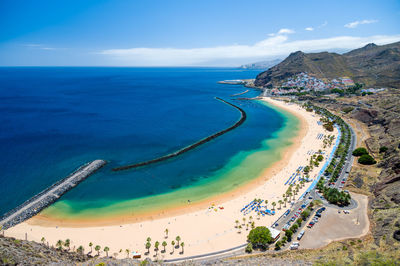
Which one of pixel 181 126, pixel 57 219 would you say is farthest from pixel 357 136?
pixel 57 219

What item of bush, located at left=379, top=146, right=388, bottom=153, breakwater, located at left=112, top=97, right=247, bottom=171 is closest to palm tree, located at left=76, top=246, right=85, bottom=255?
breakwater, located at left=112, top=97, right=247, bottom=171

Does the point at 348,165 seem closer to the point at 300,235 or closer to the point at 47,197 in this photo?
the point at 300,235

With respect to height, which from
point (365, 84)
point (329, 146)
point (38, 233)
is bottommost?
point (38, 233)

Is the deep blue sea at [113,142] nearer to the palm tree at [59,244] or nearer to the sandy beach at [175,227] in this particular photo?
the sandy beach at [175,227]

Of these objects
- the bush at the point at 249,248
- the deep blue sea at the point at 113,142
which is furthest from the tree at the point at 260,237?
the deep blue sea at the point at 113,142

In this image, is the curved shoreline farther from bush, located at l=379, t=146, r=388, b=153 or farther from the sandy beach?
bush, located at l=379, t=146, r=388, b=153

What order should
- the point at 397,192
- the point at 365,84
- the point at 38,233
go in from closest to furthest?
1. the point at 38,233
2. the point at 397,192
3. the point at 365,84

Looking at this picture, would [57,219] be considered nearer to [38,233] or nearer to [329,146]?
[38,233]
